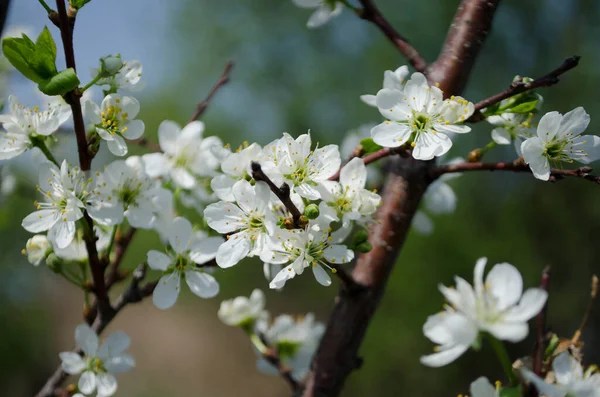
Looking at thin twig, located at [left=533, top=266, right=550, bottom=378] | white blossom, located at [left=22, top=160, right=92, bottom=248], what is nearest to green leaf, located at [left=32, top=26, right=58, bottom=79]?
white blossom, located at [left=22, top=160, right=92, bottom=248]

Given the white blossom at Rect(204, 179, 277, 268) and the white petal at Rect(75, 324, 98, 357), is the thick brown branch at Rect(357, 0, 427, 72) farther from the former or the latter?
the white petal at Rect(75, 324, 98, 357)

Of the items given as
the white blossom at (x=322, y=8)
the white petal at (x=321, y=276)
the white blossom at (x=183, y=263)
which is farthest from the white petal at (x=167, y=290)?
the white blossom at (x=322, y=8)

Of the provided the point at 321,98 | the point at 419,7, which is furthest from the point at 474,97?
the point at 321,98

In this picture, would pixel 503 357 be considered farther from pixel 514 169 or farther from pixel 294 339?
pixel 294 339

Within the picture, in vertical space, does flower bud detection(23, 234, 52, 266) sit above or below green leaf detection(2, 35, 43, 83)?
below

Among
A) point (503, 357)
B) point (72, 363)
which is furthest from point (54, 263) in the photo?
point (503, 357)

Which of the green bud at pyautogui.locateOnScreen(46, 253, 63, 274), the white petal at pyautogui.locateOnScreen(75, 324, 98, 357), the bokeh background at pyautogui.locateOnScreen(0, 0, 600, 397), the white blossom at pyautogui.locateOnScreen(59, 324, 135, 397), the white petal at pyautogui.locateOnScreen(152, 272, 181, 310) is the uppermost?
the green bud at pyautogui.locateOnScreen(46, 253, 63, 274)

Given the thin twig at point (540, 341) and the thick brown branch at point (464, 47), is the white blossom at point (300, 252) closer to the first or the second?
the thin twig at point (540, 341)

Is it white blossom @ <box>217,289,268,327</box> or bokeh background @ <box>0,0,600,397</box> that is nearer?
white blossom @ <box>217,289,268,327</box>
